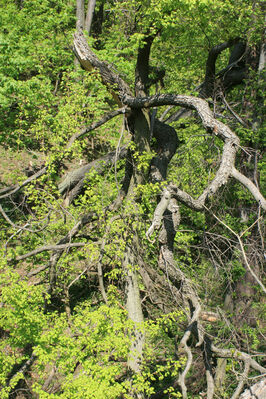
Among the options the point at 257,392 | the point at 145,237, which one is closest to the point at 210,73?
the point at 145,237

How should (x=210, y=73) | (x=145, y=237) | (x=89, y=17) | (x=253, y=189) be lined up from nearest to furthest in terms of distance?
(x=253, y=189), (x=145, y=237), (x=210, y=73), (x=89, y=17)

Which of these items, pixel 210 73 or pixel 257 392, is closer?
pixel 257 392

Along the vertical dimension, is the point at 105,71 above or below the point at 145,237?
above

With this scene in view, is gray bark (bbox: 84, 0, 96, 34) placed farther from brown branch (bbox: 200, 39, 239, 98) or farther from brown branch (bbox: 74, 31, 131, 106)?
brown branch (bbox: 74, 31, 131, 106)

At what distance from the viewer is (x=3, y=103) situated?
9.84m

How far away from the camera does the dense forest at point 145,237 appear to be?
6.04 m

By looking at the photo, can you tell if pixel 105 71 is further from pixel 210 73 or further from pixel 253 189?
pixel 253 189

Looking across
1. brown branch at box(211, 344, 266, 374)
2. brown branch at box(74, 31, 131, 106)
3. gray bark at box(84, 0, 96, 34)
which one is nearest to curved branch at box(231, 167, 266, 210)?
brown branch at box(211, 344, 266, 374)

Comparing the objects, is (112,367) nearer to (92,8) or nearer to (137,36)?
(137,36)

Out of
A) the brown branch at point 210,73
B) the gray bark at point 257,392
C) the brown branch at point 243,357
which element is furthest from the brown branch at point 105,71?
the gray bark at point 257,392

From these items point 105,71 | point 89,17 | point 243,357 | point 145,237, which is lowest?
point 243,357

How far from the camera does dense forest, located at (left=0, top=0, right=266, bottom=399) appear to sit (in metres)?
6.04

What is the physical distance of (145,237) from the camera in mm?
8070

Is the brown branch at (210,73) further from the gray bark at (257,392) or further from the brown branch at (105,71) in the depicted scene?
the gray bark at (257,392)
